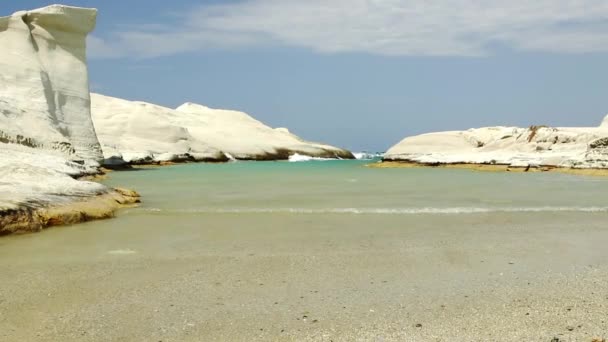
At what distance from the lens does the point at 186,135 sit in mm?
63531

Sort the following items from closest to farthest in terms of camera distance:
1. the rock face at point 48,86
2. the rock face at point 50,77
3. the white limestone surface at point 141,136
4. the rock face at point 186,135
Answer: the rock face at point 48,86, the rock face at point 50,77, the white limestone surface at point 141,136, the rock face at point 186,135

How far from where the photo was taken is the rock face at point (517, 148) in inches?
1249

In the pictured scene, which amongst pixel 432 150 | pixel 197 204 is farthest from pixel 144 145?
pixel 197 204

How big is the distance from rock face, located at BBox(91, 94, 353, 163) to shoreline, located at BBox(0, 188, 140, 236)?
31.4 meters

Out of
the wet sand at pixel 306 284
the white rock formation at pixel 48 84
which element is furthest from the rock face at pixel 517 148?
the wet sand at pixel 306 284

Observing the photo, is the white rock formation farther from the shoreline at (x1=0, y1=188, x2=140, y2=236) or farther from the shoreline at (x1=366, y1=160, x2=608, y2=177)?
the shoreline at (x1=366, y1=160, x2=608, y2=177)

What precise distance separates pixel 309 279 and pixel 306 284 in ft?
0.65

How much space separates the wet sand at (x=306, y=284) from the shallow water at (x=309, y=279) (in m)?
0.02

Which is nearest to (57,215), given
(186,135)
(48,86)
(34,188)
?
(34,188)

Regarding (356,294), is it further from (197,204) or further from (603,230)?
(197,204)

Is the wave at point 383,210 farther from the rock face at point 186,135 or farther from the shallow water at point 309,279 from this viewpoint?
the rock face at point 186,135

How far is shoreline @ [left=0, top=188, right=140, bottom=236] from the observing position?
26.1 ft

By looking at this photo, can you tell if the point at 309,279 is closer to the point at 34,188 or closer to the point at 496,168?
the point at 34,188

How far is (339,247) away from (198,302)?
2.89 m
